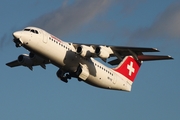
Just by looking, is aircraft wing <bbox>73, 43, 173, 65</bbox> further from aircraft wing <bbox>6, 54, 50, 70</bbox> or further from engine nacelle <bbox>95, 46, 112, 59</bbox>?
aircraft wing <bbox>6, 54, 50, 70</bbox>

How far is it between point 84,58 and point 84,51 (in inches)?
38.1

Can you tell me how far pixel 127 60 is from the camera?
44.3 m

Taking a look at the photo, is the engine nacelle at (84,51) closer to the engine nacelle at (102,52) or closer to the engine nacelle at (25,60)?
the engine nacelle at (102,52)

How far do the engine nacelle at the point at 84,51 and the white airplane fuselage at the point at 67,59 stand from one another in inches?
14.9

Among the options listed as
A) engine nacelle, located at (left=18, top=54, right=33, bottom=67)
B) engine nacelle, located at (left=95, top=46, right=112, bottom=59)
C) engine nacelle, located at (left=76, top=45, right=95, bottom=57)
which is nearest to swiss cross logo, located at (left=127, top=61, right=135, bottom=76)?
engine nacelle, located at (left=95, top=46, right=112, bottom=59)

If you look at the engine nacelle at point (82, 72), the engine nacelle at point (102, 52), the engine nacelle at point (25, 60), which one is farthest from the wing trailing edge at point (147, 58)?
the engine nacelle at point (25, 60)

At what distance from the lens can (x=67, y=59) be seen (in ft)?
127

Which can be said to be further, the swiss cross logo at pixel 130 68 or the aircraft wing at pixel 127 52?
the swiss cross logo at pixel 130 68

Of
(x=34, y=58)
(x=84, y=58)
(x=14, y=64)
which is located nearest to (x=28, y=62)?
(x=34, y=58)

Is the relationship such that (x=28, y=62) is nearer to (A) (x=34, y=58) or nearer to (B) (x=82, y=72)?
(A) (x=34, y=58)

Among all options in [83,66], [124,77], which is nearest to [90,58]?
[83,66]

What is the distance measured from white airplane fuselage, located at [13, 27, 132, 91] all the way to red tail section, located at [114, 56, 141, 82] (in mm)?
538

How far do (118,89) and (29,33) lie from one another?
874 centimetres

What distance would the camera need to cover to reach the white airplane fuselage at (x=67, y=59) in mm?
37156
